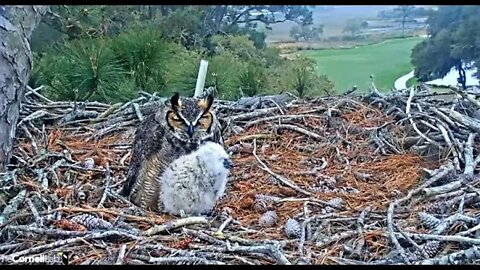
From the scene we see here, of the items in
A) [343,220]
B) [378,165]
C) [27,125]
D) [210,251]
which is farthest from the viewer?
[27,125]

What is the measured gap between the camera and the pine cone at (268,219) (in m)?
2.06

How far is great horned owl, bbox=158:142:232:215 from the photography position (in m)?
2.13

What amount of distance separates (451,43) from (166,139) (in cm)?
150

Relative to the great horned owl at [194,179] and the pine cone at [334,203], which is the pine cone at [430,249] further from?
the great horned owl at [194,179]

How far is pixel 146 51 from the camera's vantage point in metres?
3.71

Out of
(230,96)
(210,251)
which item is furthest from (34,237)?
(230,96)

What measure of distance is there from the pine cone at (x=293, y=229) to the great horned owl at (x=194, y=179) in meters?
0.33

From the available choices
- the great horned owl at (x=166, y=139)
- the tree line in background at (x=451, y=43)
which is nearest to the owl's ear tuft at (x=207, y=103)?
the great horned owl at (x=166, y=139)

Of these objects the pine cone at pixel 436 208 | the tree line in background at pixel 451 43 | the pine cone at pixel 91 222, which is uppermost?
the tree line in background at pixel 451 43

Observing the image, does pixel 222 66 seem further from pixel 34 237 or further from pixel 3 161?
pixel 34 237

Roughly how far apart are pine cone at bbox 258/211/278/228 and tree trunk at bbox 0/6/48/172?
1.00 metres

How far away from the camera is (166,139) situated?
2152mm

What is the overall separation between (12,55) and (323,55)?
179 centimetres

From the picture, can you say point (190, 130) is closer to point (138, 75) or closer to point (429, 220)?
point (429, 220)
